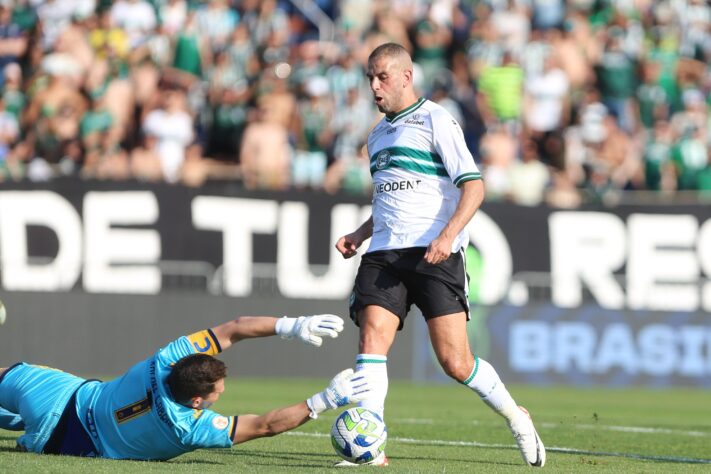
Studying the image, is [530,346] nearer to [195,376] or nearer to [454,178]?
[454,178]

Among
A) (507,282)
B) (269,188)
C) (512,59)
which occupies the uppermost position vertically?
(512,59)

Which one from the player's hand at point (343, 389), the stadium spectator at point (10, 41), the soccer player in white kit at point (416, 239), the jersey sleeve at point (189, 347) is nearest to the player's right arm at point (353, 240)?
the soccer player in white kit at point (416, 239)

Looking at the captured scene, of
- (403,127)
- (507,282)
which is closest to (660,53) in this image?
(507,282)

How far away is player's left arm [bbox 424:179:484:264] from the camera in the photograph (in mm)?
8742

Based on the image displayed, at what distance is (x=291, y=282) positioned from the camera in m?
19.1

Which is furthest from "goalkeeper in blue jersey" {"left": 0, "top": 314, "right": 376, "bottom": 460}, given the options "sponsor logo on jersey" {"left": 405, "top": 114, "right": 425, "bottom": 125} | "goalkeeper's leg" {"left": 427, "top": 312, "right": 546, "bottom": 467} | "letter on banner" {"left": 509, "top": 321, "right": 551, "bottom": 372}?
"letter on banner" {"left": 509, "top": 321, "right": 551, "bottom": 372}

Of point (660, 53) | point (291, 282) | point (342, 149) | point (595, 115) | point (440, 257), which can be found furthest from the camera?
point (660, 53)

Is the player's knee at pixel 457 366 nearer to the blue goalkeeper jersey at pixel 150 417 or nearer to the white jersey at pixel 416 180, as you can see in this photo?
the white jersey at pixel 416 180

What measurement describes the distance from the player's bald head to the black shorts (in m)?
1.18

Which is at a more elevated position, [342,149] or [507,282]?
[342,149]

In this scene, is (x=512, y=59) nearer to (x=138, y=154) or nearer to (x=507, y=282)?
(x=507, y=282)

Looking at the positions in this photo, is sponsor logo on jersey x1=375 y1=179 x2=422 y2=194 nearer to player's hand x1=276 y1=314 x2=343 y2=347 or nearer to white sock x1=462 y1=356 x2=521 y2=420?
player's hand x1=276 y1=314 x2=343 y2=347

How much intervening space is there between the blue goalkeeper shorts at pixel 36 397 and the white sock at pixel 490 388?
2558mm

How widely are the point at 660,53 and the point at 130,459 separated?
16.8 metres
